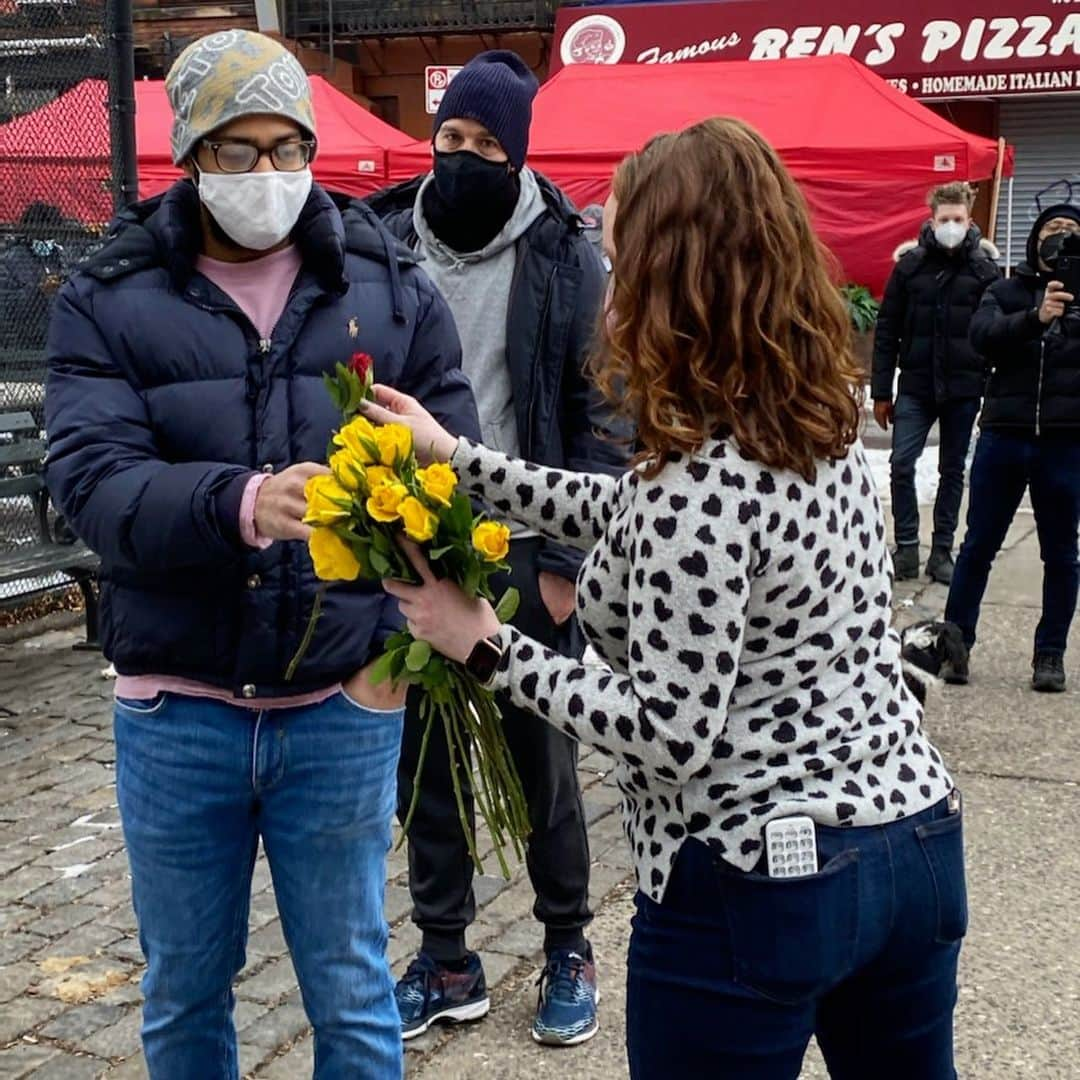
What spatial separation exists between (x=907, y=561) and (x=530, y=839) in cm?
569

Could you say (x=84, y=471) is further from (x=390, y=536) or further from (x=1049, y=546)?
(x=1049, y=546)

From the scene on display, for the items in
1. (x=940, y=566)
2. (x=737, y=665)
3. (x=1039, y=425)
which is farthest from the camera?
(x=940, y=566)

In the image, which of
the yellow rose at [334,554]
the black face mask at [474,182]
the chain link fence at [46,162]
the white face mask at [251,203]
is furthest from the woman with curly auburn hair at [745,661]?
the chain link fence at [46,162]

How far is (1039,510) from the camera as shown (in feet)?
→ 22.5

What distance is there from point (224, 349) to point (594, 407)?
49.8 inches

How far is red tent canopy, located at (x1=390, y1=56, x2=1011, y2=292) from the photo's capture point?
38.1 ft

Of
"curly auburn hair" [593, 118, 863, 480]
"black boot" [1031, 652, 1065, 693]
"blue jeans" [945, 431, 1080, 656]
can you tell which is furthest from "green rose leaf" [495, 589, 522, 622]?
"black boot" [1031, 652, 1065, 693]

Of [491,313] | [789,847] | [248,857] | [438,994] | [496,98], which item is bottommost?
[438,994]

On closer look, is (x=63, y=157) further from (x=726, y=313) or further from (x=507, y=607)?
(x=726, y=313)

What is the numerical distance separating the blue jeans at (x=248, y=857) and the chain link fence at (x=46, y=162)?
15.3 feet

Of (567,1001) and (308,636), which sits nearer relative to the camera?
(308,636)

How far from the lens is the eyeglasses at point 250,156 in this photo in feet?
8.36

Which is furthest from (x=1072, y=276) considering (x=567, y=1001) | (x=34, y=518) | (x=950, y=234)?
(x=34, y=518)

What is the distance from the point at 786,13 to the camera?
19719 mm
